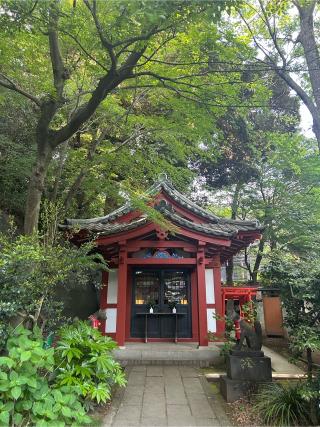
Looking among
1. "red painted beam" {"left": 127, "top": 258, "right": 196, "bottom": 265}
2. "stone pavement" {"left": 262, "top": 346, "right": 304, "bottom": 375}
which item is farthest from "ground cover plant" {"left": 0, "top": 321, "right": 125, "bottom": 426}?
"stone pavement" {"left": 262, "top": 346, "right": 304, "bottom": 375}

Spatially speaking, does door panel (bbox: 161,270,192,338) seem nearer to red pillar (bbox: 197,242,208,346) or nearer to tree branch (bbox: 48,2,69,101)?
red pillar (bbox: 197,242,208,346)

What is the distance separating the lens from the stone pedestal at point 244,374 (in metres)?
4.98

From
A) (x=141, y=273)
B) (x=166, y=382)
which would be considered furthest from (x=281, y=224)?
(x=166, y=382)

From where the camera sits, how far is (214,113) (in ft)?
20.1

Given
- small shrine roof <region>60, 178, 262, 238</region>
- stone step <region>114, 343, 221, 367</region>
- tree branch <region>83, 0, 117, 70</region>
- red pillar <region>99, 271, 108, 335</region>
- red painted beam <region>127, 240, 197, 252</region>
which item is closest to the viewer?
tree branch <region>83, 0, 117, 70</region>

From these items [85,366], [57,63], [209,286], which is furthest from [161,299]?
[57,63]

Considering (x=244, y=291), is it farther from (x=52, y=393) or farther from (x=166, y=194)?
(x=52, y=393)

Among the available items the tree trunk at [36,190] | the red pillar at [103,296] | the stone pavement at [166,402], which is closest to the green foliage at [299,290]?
the stone pavement at [166,402]

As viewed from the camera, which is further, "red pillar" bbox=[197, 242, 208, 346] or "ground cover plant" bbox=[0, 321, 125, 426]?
"red pillar" bbox=[197, 242, 208, 346]

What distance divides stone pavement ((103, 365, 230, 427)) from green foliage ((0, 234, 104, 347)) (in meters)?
1.86

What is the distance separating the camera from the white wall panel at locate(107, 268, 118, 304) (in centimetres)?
892

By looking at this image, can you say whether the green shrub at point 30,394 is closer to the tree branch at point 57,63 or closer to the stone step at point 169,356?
the stone step at point 169,356

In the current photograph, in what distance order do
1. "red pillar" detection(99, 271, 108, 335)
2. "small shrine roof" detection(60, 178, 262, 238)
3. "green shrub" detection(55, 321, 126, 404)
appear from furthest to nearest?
1. "red pillar" detection(99, 271, 108, 335)
2. "small shrine roof" detection(60, 178, 262, 238)
3. "green shrub" detection(55, 321, 126, 404)

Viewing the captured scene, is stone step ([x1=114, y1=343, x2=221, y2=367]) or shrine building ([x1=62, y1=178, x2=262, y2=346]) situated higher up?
shrine building ([x1=62, y1=178, x2=262, y2=346])
